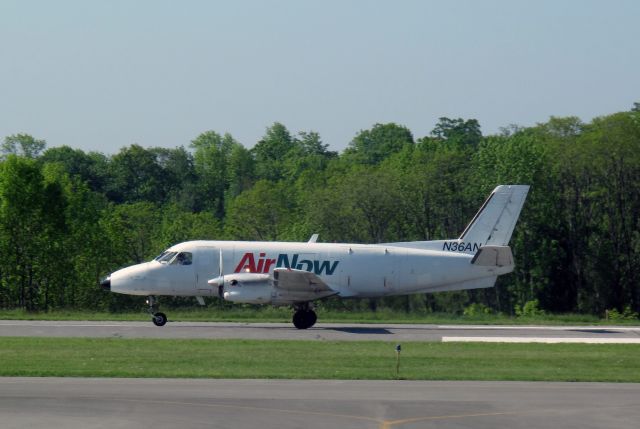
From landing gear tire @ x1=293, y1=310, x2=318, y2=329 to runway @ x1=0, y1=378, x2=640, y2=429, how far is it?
13.9 meters

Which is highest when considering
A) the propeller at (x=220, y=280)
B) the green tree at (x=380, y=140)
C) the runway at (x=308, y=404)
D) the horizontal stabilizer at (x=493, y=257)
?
the green tree at (x=380, y=140)

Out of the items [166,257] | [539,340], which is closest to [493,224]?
[539,340]

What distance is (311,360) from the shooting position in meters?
26.4

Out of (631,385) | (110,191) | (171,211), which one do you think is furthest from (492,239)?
(110,191)

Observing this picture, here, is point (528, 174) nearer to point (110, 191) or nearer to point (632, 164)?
point (632, 164)

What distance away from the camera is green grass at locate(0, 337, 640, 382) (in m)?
23.6

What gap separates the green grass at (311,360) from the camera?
23641 millimetres

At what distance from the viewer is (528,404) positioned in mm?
19203

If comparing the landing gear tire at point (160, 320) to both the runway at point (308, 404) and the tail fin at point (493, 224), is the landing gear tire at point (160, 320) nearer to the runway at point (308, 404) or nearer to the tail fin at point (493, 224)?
the tail fin at point (493, 224)

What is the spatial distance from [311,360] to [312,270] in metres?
10.7

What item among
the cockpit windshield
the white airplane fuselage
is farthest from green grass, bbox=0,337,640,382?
the cockpit windshield

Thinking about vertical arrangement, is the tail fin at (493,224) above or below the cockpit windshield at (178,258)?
above

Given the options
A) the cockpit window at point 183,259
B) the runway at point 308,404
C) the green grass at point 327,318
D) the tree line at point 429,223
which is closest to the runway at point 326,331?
the green grass at point 327,318

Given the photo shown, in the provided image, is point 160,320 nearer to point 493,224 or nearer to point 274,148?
point 493,224
